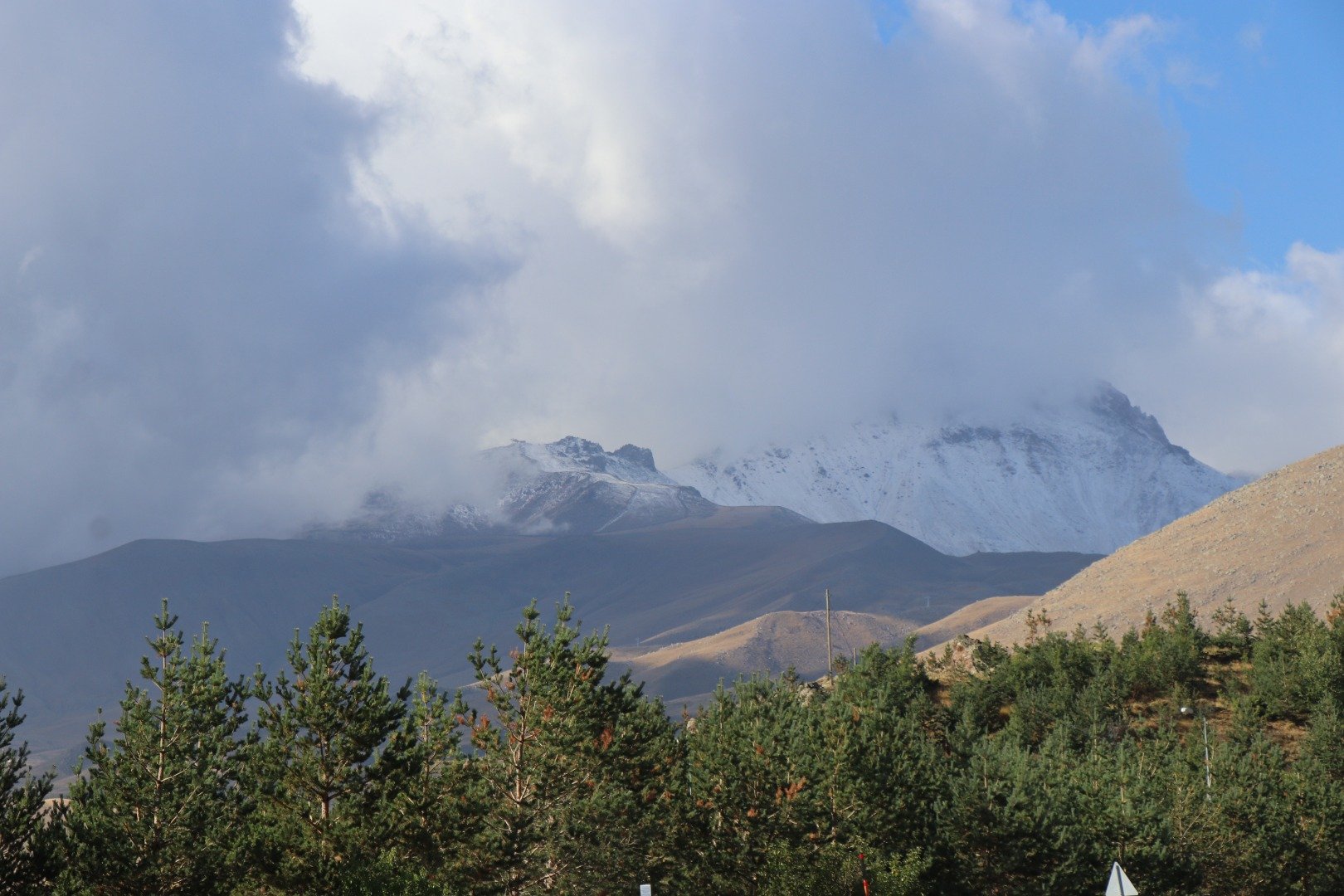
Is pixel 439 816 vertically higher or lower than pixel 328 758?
lower

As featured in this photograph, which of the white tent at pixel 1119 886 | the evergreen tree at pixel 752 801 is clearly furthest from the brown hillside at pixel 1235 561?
the white tent at pixel 1119 886

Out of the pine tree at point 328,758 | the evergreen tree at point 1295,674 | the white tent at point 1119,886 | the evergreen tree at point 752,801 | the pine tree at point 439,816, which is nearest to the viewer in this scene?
the white tent at point 1119,886

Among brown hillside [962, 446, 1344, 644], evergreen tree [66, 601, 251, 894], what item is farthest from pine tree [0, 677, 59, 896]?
brown hillside [962, 446, 1344, 644]

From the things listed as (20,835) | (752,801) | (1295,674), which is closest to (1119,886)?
(752,801)

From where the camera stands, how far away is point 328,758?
36031 millimetres

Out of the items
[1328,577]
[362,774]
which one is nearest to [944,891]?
[362,774]

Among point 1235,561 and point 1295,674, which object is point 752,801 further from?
point 1235,561

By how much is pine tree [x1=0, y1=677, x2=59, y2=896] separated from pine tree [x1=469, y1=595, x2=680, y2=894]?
422 inches

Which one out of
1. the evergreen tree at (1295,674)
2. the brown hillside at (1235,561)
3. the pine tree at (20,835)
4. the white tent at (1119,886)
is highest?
the brown hillside at (1235,561)

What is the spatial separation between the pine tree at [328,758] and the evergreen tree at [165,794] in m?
1.06

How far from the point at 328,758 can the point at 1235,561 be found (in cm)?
12391

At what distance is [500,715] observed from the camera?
127ft

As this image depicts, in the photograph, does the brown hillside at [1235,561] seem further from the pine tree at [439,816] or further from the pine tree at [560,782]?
the pine tree at [439,816]

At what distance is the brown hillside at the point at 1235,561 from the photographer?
131 meters
